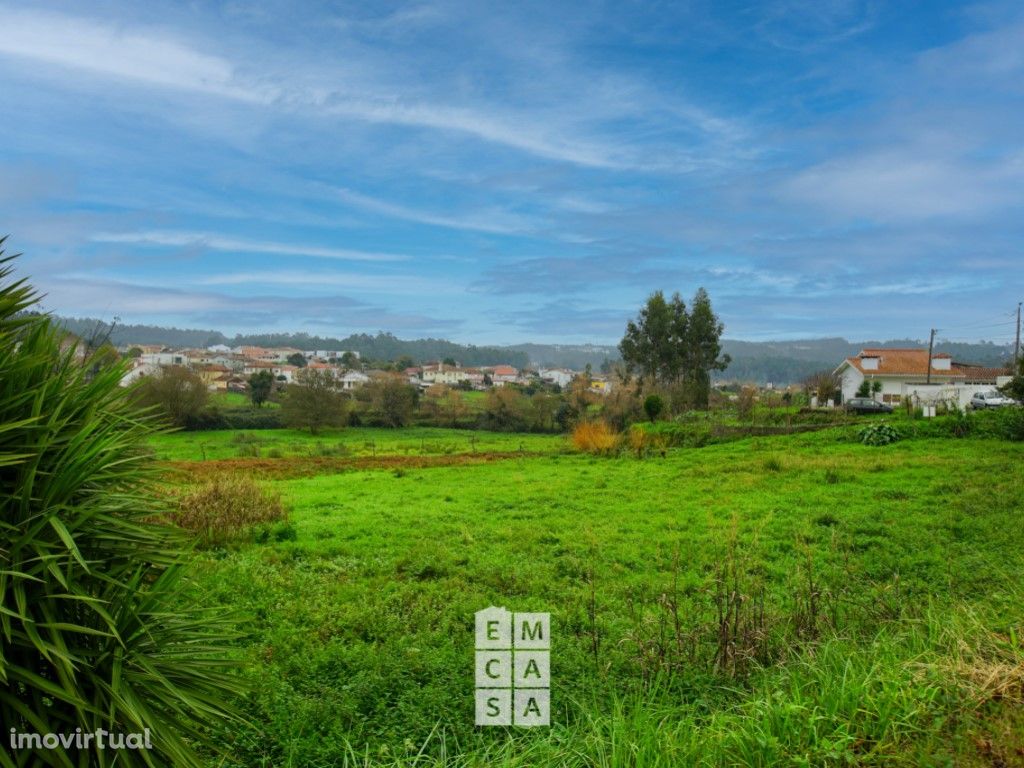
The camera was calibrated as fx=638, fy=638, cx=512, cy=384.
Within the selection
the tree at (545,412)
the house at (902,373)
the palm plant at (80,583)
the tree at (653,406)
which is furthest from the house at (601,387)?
the palm plant at (80,583)

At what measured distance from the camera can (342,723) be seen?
375 cm

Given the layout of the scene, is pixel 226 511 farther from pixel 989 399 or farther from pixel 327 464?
pixel 989 399

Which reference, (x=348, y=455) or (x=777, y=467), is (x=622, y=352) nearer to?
(x=348, y=455)

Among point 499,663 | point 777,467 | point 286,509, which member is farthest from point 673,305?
point 499,663

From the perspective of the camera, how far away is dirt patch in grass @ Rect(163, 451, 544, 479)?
1786 cm

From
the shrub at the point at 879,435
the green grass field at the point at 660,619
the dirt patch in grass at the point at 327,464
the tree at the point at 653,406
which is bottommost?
the dirt patch in grass at the point at 327,464

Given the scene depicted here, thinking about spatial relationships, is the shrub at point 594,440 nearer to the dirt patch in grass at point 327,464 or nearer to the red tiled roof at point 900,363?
the dirt patch in grass at point 327,464

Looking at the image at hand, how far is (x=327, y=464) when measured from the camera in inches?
802

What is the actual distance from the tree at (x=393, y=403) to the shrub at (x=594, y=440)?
22015 millimetres

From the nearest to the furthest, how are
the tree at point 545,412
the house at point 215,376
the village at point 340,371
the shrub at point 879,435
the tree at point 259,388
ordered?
the shrub at point 879,435 → the tree at point 545,412 → the tree at point 259,388 → the house at point 215,376 → the village at point 340,371

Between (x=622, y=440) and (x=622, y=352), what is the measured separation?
23.7 m

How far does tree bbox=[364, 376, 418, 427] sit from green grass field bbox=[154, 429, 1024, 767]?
97.0 feet

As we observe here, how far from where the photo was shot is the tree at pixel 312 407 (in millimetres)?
35750

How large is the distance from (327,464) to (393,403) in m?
22.1
